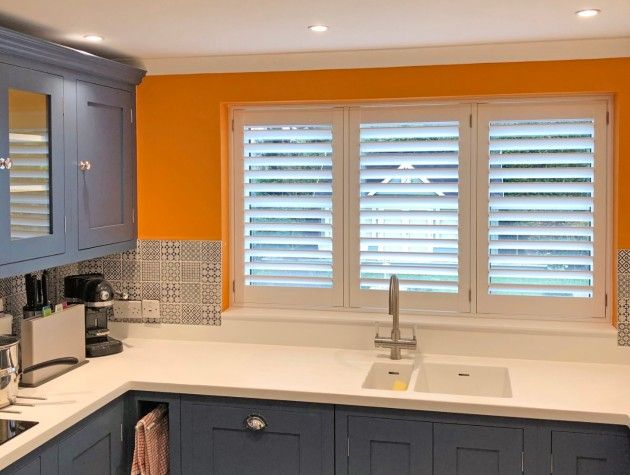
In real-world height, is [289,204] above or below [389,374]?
above

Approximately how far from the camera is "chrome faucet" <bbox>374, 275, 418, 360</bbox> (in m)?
3.11

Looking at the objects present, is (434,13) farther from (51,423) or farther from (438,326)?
(51,423)

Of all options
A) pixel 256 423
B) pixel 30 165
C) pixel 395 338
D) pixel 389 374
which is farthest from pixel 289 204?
pixel 30 165

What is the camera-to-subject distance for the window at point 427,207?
320cm

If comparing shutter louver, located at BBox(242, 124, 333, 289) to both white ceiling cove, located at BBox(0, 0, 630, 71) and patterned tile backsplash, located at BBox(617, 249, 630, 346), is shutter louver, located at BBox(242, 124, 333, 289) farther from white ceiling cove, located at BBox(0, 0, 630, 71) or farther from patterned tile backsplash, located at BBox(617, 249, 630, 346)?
patterned tile backsplash, located at BBox(617, 249, 630, 346)

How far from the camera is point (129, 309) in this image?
3.57 m

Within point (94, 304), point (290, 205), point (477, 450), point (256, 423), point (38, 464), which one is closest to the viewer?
point (38, 464)

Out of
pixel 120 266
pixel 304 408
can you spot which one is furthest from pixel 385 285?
pixel 120 266

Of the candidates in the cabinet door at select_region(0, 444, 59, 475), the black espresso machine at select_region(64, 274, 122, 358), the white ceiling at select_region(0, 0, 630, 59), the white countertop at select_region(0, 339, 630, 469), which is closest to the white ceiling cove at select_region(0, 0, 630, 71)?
the white ceiling at select_region(0, 0, 630, 59)

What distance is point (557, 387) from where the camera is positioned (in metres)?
2.78

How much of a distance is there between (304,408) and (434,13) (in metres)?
1.51

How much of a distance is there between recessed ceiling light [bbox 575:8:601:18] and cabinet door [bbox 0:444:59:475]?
91.1 inches

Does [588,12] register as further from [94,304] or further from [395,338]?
[94,304]

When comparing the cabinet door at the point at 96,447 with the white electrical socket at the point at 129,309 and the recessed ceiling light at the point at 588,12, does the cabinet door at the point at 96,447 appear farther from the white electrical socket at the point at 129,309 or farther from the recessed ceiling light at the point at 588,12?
the recessed ceiling light at the point at 588,12
